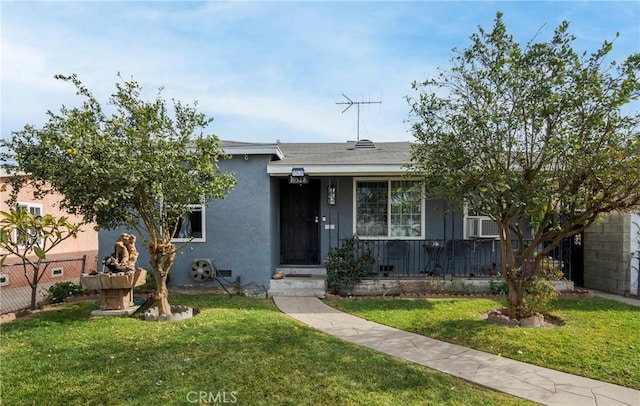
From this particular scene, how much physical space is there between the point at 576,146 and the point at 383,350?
349 cm

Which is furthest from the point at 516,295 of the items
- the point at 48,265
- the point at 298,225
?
the point at 48,265

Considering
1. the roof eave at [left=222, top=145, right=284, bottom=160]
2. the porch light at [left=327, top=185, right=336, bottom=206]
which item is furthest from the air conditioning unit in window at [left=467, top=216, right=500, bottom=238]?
the roof eave at [left=222, top=145, right=284, bottom=160]

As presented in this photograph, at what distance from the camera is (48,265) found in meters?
11.0

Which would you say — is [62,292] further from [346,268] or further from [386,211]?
[386,211]

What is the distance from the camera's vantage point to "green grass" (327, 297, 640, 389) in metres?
4.37

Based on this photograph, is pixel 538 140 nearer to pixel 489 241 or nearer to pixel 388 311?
pixel 388 311

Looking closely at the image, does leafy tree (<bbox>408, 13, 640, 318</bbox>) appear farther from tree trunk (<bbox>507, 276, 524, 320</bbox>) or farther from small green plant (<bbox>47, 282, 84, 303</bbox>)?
small green plant (<bbox>47, 282, 84, 303</bbox>)

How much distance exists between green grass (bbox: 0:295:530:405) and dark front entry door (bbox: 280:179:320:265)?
3.97 meters

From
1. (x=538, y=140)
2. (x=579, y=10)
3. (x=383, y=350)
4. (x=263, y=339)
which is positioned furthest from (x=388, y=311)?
(x=579, y=10)

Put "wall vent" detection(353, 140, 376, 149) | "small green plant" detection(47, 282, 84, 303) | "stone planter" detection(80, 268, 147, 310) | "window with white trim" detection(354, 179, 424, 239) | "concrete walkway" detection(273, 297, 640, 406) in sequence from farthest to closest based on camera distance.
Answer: "wall vent" detection(353, 140, 376, 149)
"window with white trim" detection(354, 179, 424, 239)
"small green plant" detection(47, 282, 84, 303)
"stone planter" detection(80, 268, 147, 310)
"concrete walkway" detection(273, 297, 640, 406)

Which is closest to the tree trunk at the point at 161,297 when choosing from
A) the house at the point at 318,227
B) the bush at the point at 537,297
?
the house at the point at 318,227

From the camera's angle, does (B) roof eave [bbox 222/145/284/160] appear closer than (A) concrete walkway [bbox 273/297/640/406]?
No

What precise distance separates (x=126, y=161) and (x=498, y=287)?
297 inches

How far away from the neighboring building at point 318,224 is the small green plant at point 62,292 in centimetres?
92
